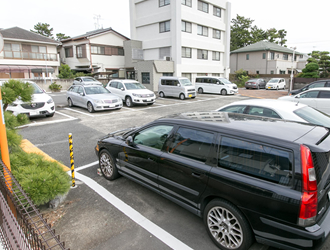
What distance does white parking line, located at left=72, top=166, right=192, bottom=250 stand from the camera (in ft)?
10.2

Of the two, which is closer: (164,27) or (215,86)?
(215,86)

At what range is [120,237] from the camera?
3215mm

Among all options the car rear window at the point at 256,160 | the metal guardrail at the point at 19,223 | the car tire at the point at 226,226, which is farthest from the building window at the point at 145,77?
the car tire at the point at 226,226

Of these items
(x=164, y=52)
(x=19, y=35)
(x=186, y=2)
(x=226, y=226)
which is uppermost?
(x=186, y=2)

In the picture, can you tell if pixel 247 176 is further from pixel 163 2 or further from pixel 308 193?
pixel 163 2

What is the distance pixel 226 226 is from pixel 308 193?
3.48 feet

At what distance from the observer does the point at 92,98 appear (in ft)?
42.3

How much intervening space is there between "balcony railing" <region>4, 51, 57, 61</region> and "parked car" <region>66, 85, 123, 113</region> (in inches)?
865

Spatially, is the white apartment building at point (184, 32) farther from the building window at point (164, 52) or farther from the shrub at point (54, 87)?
the shrub at point (54, 87)

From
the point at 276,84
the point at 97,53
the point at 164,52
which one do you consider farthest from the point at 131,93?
the point at 276,84

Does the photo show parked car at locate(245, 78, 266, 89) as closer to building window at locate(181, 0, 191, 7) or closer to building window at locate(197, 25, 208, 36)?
building window at locate(197, 25, 208, 36)

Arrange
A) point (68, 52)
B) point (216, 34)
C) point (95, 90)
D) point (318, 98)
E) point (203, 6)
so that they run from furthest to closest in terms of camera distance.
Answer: point (68, 52) < point (216, 34) < point (203, 6) < point (95, 90) < point (318, 98)

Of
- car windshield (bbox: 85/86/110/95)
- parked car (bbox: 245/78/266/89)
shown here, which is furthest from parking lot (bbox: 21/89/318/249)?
parked car (bbox: 245/78/266/89)

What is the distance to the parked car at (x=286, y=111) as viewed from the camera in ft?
17.1
